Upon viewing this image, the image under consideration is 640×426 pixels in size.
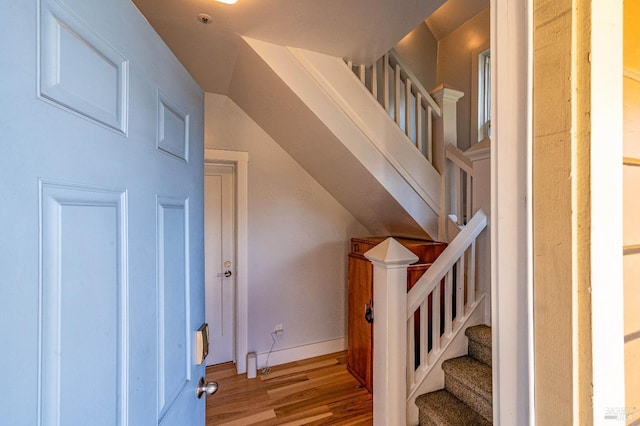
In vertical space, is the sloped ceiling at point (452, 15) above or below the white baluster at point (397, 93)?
above

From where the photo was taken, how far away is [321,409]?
208cm

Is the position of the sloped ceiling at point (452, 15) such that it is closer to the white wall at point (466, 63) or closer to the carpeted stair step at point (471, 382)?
the white wall at point (466, 63)

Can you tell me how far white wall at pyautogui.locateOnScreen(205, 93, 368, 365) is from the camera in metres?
2.59

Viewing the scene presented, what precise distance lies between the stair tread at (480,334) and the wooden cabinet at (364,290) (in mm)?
499

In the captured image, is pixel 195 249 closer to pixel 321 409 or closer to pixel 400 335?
pixel 400 335

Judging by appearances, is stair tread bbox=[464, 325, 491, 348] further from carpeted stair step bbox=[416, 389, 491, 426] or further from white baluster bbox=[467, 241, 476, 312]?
carpeted stair step bbox=[416, 389, 491, 426]

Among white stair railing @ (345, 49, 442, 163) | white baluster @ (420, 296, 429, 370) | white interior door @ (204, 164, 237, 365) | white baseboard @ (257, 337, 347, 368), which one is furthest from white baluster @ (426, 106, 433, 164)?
white baseboard @ (257, 337, 347, 368)

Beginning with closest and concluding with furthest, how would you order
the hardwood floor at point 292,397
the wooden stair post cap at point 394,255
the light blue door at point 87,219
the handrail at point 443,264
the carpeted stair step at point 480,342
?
the light blue door at point 87,219 → the wooden stair post cap at point 394,255 → the handrail at point 443,264 → the carpeted stair step at point 480,342 → the hardwood floor at point 292,397

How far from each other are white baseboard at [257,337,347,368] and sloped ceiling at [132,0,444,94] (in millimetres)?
2576

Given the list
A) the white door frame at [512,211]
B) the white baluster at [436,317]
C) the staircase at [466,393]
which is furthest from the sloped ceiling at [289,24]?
the staircase at [466,393]

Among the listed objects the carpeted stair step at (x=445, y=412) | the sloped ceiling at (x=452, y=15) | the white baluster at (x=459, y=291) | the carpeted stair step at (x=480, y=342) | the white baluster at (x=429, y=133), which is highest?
the sloped ceiling at (x=452, y=15)

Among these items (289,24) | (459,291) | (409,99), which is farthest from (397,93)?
(459,291)

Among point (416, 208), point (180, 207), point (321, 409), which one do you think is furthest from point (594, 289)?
point (321, 409)

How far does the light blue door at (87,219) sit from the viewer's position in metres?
0.36
